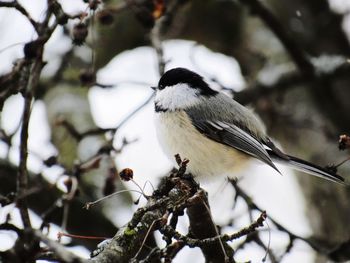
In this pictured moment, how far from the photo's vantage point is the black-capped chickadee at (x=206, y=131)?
2.53 meters

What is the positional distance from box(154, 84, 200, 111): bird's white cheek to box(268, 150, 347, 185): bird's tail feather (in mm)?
467

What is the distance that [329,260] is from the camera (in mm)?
2494

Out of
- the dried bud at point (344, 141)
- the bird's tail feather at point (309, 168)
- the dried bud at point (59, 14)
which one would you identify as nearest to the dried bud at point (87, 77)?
the dried bud at point (59, 14)

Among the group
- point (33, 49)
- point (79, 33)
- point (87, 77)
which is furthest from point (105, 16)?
point (33, 49)

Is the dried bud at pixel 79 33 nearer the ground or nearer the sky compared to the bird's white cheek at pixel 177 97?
nearer the ground

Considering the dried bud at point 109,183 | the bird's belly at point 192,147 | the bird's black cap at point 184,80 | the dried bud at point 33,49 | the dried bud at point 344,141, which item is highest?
the bird's black cap at point 184,80

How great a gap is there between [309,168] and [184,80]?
2.41ft

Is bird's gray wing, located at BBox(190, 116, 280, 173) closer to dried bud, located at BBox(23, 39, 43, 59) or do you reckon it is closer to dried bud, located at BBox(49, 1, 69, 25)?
dried bud, located at BBox(49, 1, 69, 25)

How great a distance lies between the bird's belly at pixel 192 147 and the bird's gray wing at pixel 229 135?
3 cm

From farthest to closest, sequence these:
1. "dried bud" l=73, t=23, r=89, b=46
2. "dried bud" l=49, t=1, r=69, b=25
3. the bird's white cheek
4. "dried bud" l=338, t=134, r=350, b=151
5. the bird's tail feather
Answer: the bird's white cheek
the bird's tail feather
"dried bud" l=73, t=23, r=89, b=46
"dried bud" l=338, t=134, r=350, b=151
"dried bud" l=49, t=1, r=69, b=25

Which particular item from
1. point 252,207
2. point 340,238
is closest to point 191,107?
point 252,207

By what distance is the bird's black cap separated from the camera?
8.79ft

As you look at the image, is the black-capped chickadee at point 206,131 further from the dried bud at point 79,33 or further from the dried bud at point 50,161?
the dried bud at point 79,33

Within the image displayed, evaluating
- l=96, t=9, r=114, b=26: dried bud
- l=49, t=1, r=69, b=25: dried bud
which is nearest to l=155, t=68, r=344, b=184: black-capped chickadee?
l=96, t=9, r=114, b=26: dried bud
